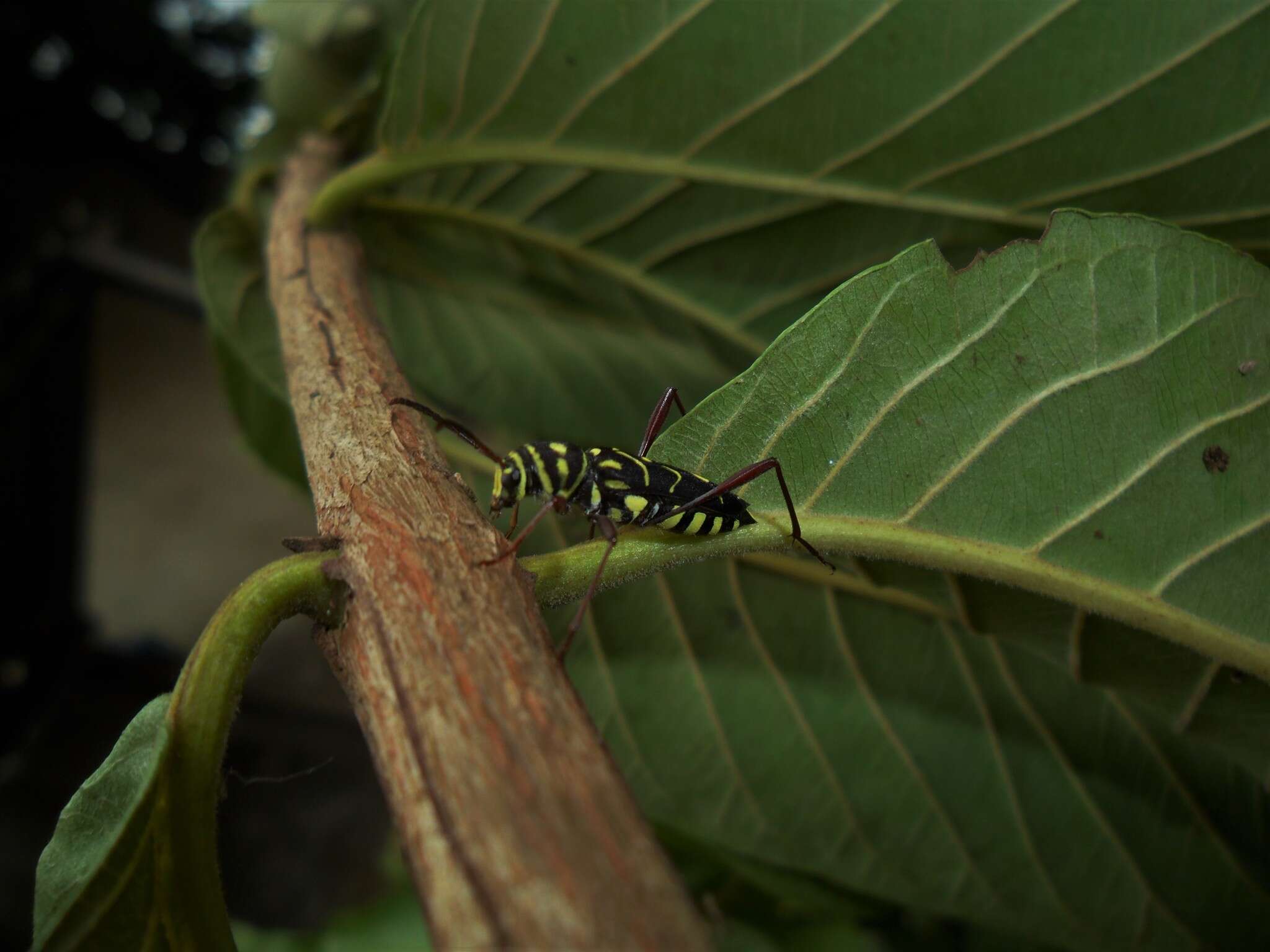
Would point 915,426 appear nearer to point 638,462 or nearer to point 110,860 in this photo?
point 638,462

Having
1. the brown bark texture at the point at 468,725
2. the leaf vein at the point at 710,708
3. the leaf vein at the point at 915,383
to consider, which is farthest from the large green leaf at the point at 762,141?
the brown bark texture at the point at 468,725

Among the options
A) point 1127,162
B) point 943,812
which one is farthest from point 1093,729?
point 1127,162

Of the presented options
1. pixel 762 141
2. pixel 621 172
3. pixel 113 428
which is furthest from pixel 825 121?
pixel 113 428

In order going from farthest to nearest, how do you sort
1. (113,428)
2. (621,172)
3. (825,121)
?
(113,428) → (621,172) → (825,121)

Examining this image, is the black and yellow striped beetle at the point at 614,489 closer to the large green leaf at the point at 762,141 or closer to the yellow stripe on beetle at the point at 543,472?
the yellow stripe on beetle at the point at 543,472

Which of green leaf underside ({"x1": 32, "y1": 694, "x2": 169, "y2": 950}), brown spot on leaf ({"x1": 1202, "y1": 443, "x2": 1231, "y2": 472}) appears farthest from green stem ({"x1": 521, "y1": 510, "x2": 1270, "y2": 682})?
green leaf underside ({"x1": 32, "y1": 694, "x2": 169, "y2": 950})

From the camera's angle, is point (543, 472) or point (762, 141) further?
point (762, 141)

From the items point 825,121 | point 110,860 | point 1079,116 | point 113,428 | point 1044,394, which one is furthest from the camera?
point 113,428
